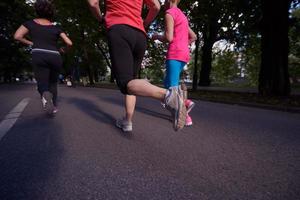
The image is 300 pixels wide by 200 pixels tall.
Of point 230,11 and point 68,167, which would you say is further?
point 230,11

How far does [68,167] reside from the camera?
2396mm

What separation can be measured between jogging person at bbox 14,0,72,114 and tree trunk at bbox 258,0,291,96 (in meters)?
9.10

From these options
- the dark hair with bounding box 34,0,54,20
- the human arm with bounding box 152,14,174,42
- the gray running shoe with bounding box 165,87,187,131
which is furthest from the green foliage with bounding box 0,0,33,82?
the gray running shoe with bounding box 165,87,187,131

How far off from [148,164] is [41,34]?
11.4ft

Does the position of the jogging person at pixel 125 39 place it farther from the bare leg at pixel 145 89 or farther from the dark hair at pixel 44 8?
the dark hair at pixel 44 8

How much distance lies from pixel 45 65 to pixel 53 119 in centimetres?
101

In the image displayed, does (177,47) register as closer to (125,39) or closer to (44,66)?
(125,39)

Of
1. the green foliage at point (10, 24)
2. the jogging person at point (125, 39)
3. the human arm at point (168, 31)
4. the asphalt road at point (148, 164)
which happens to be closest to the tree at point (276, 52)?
the asphalt road at point (148, 164)

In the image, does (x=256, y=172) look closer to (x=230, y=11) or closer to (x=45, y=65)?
(x=45, y=65)

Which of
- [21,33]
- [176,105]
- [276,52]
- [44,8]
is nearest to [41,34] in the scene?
[21,33]

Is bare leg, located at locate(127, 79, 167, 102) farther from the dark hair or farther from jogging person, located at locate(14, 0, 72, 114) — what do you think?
the dark hair

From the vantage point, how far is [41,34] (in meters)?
4.88

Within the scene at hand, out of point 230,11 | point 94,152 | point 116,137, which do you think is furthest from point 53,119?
point 230,11

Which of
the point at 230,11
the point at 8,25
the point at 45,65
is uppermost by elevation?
the point at 8,25
